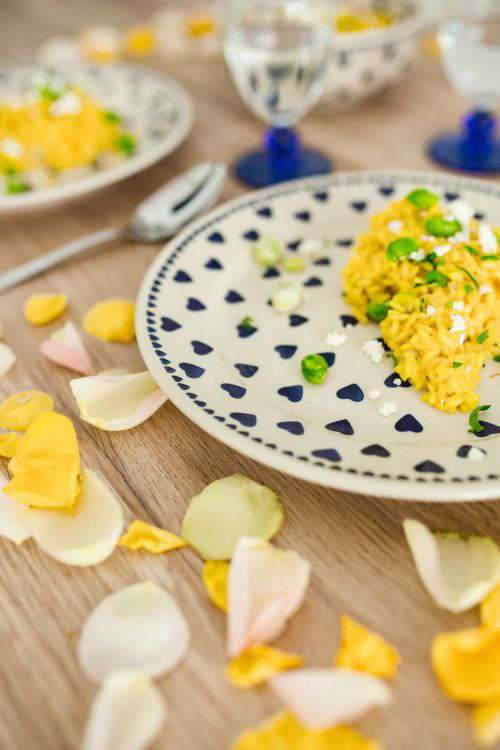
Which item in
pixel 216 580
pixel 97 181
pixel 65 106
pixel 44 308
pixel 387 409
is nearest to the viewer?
pixel 216 580

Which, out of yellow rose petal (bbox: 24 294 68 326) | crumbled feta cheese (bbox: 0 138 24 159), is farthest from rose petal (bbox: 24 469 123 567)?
crumbled feta cheese (bbox: 0 138 24 159)

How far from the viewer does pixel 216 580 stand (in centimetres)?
60

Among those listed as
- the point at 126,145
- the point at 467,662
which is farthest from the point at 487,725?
the point at 126,145

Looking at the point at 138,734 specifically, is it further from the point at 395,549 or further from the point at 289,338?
the point at 289,338

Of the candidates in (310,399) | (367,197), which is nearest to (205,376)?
(310,399)

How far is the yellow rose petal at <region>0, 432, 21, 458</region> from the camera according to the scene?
74cm

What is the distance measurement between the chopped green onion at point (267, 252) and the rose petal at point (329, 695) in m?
0.58

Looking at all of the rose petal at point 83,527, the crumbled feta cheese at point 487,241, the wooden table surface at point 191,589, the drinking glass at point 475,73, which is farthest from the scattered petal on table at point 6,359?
the drinking glass at point 475,73

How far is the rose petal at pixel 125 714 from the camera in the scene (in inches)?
19.3

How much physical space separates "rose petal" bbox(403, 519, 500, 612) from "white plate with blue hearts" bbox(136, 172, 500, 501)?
0.06 meters

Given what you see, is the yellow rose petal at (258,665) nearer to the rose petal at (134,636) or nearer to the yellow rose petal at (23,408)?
the rose petal at (134,636)

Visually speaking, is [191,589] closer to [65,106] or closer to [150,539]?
[150,539]

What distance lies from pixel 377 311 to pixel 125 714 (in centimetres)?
51

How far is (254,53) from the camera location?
3.67 feet
